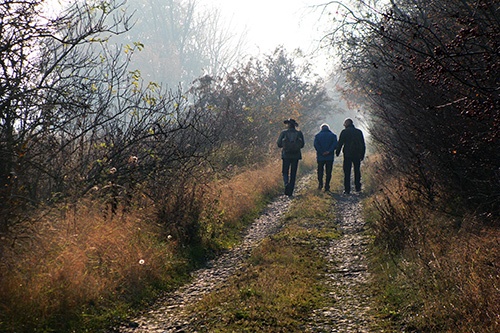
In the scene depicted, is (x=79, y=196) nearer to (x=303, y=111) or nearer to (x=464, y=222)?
(x=464, y=222)

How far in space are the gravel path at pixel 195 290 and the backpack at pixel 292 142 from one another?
343cm

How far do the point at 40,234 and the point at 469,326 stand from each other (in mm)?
4639

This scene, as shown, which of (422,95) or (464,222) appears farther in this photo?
(422,95)

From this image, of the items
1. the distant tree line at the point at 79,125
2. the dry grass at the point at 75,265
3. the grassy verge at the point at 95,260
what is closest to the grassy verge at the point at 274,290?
the grassy verge at the point at 95,260

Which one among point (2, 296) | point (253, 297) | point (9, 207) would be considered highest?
point (9, 207)

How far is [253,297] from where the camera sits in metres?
4.68

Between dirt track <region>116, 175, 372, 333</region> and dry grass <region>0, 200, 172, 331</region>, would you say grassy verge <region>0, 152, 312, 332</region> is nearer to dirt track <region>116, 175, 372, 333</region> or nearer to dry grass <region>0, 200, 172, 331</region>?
dry grass <region>0, 200, 172, 331</region>

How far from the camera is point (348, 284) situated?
5.29 meters

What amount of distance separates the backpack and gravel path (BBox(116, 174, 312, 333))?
11.3 feet

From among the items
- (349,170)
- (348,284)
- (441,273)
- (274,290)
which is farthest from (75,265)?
(349,170)

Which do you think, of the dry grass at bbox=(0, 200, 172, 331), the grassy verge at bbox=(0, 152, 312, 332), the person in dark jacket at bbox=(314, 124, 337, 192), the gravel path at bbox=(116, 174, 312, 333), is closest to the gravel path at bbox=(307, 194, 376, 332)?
the gravel path at bbox=(116, 174, 312, 333)

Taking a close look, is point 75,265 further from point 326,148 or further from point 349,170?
point 349,170

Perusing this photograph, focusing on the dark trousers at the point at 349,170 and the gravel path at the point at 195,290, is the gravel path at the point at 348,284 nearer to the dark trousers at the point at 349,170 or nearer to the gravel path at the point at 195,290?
the gravel path at the point at 195,290

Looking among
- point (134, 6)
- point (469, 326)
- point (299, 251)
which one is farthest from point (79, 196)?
point (134, 6)
